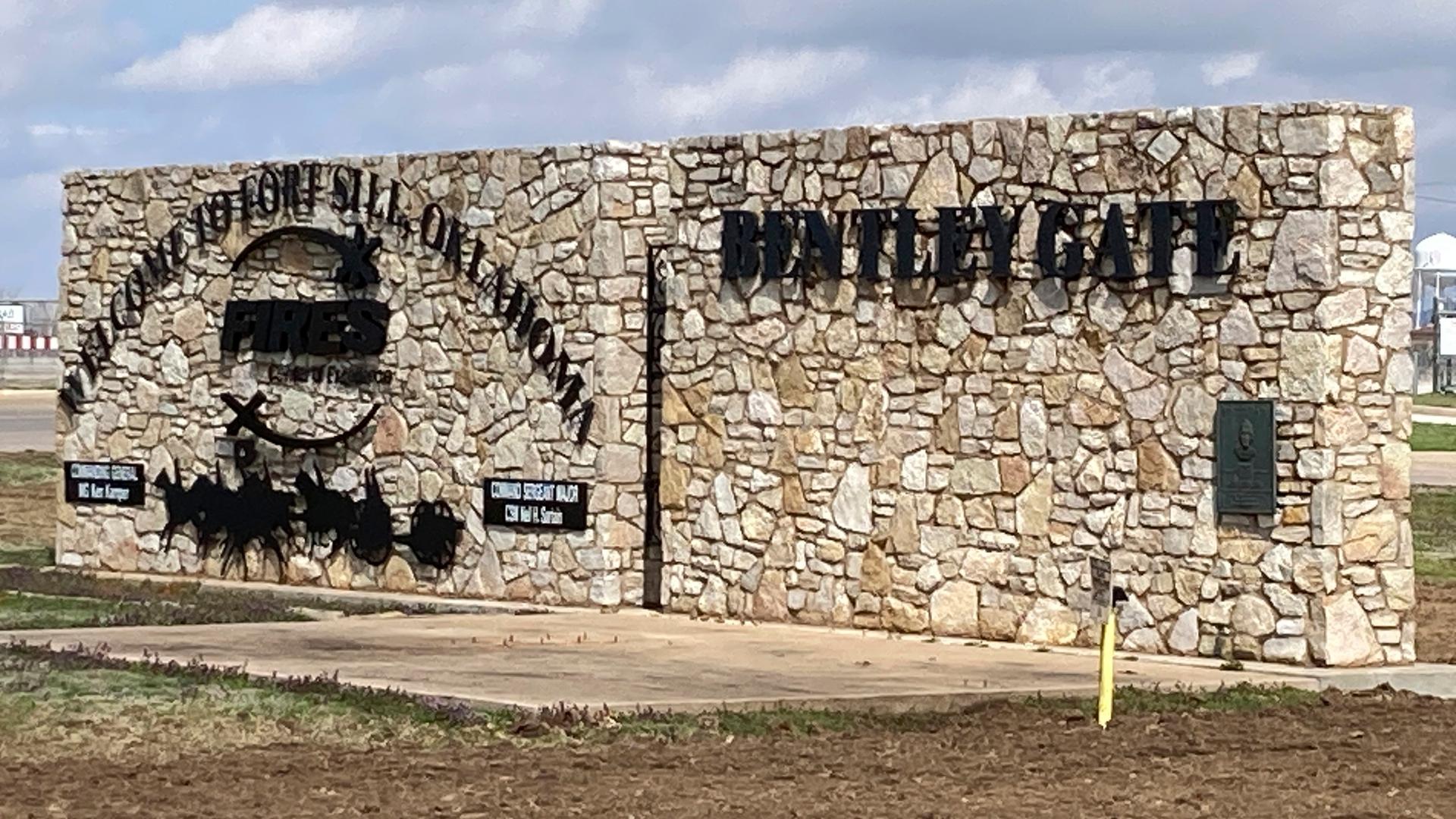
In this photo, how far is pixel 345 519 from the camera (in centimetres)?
2320

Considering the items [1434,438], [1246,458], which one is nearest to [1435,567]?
[1246,458]

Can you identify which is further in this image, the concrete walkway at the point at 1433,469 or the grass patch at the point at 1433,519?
the concrete walkway at the point at 1433,469

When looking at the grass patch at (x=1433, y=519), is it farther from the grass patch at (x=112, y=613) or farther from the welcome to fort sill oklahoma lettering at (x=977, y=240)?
the grass patch at (x=112, y=613)

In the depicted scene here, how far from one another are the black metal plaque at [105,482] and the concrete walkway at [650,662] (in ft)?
16.7

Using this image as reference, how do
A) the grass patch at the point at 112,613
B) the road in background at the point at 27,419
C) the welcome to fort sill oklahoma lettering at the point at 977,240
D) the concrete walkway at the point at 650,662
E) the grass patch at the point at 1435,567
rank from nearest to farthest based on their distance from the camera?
the concrete walkway at the point at 650,662 < the welcome to fort sill oklahoma lettering at the point at 977,240 < the grass patch at the point at 112,613 < the grass patch at the point at 1435,567 < the road in background at the point at 27,419

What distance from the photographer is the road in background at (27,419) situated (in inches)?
1750

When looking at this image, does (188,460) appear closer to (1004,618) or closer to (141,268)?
(141,268)

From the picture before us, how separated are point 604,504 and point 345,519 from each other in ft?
9.45

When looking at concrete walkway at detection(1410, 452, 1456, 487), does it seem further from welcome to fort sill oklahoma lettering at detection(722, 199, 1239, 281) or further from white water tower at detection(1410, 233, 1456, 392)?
white water tower at detection(1410, 233, 1456, 392)

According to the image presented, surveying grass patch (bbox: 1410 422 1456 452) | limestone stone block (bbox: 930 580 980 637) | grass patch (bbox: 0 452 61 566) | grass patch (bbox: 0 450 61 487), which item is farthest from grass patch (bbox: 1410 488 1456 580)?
grass patch (bbox: 0 450 61 487)

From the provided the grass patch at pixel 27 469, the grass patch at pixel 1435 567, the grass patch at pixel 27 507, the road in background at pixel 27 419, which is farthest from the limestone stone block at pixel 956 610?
the road in background at pixel 27 419

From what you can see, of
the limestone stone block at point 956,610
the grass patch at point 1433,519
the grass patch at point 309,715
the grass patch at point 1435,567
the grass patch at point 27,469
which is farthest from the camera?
the grass patch at point 27,469

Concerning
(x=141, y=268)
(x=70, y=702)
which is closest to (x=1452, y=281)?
(x=141, y=268)

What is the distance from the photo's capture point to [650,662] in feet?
57.8
